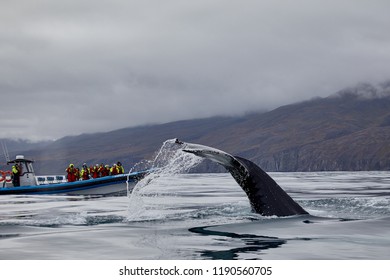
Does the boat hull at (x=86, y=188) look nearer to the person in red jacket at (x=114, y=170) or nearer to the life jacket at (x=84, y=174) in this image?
the person in red jacket at (x=114, y=170)

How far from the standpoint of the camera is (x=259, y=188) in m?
10.1

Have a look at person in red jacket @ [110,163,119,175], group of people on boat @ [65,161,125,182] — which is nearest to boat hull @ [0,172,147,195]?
group of people on boat @ [65,161,125,182]

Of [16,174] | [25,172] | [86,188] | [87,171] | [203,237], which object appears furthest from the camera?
[87,171]

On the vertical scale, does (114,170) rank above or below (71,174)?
above

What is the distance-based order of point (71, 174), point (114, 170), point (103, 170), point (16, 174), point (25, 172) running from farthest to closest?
point (103, 170), point (114, 170), point (71, 174), point (25, 172), point (16, 174)

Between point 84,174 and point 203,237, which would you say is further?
point 84,174

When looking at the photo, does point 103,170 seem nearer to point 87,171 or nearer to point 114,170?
point 114,170

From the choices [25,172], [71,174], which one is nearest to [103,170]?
[71,174]

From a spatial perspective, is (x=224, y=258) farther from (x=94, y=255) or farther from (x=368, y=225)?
(x=368, y=225)

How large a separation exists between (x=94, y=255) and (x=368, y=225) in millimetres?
4854

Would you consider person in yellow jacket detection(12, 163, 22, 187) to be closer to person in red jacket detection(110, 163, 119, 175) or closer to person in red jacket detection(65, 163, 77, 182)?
person in red jacket detection(65, 163, 77, 182)

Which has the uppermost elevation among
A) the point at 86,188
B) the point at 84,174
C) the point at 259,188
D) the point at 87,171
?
the point at 87,171

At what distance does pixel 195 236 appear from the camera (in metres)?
8.70
